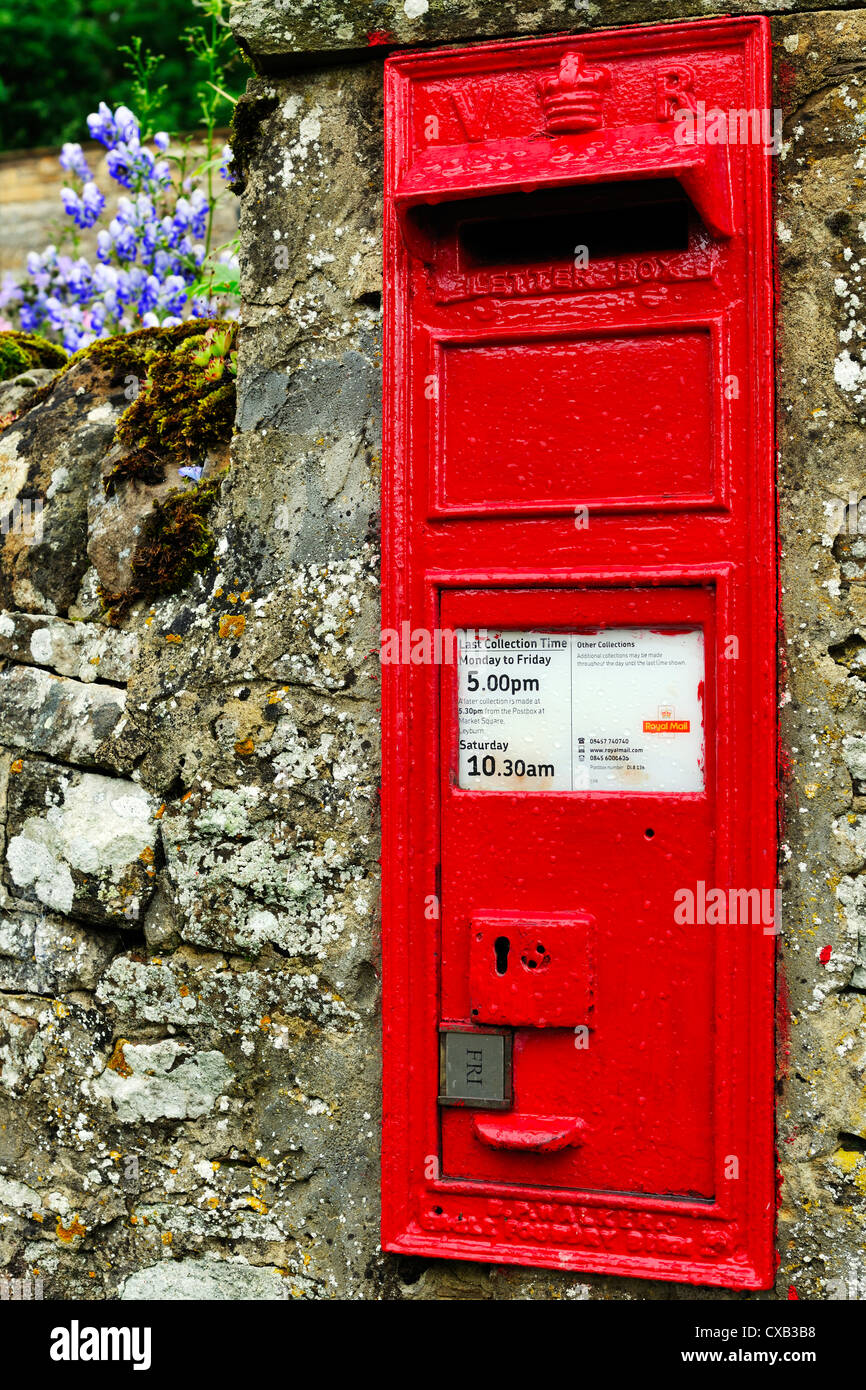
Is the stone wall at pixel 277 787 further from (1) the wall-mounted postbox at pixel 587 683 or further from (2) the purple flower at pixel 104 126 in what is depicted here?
(2) the purple flower at pixel 104 126

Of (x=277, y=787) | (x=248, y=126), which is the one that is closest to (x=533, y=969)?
(x=277, y=787)

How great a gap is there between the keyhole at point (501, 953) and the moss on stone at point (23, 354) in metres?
1.90

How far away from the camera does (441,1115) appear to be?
190cm

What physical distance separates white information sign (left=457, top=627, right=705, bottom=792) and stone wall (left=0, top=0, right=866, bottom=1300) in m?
0.19

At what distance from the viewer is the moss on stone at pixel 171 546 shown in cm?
215

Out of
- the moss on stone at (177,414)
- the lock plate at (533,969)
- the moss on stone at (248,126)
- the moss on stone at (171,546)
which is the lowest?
the lock plate at (533,969)

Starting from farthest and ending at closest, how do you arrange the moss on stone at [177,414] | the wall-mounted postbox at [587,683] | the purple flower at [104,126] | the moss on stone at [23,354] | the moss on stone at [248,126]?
the purple flower at [104,126] < the moss on stone at [23,354] < the moss on stone at [177,414] < the moss on stone at [248,126] < the wall-mounted postbox at [587,683]

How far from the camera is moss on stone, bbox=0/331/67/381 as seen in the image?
9.29 ft

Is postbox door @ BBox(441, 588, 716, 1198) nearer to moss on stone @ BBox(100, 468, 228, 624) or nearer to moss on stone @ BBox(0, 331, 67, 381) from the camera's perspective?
moss on stone @ BBox(100, 468, 228, 624)

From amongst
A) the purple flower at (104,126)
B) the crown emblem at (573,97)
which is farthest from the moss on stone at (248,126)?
the purple flower at (104,126)

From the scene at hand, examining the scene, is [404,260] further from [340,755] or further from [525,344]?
[340,755]

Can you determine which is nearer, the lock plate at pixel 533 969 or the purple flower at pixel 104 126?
the lock plate at pixel 533 969

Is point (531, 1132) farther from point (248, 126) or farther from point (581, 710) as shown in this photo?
point (248, 126)

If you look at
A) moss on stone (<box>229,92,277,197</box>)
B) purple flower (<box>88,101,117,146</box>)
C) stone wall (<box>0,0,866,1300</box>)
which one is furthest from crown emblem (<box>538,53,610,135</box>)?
purple flower (<box>88,101,117,146</box>)
